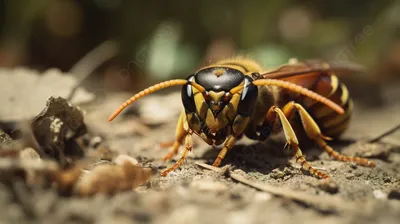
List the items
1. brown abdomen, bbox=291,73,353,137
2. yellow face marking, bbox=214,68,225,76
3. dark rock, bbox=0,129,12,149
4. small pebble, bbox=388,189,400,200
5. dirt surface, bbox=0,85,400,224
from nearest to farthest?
dirt surface, bbox=0,85,400,224 → small pebble, bbox=388,189,400,200 → dark rock, bbox=0,129,12,149 → yellow face marking, bbox=214,68,225,76 → brown abdomen, bbox=291,73,353,137

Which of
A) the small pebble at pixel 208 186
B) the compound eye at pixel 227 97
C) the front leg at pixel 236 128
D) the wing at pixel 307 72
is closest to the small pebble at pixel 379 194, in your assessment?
the small pebble at pixel 208 186

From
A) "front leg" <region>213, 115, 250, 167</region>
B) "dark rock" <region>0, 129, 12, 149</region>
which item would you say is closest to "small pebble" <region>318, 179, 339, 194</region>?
"front leg" <region>213, 115, 250, 167</region>

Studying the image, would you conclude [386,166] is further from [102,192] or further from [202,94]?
[102,192]

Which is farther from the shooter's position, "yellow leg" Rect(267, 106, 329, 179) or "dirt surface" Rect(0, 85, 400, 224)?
"yellow leg" Rect(267, 106, 329, 179)

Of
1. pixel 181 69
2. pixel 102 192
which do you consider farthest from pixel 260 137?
pixel 181 69

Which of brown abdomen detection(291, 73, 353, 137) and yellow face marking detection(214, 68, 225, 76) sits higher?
yellow face marking detection(214, 68, 225, 76)

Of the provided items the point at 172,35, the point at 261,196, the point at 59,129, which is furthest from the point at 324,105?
the point at 172,35

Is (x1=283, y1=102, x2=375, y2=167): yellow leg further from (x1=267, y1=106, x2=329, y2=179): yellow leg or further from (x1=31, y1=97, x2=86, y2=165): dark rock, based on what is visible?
(x1=31, y1=97, x2=86, y2=165): dark rock
